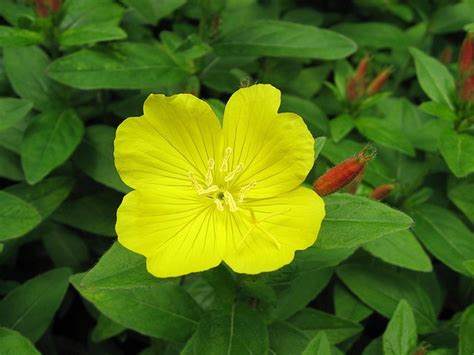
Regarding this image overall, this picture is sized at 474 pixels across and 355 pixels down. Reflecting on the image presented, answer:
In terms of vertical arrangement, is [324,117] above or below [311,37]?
below

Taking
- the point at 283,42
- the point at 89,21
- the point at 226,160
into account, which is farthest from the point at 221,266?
the point at 89,21

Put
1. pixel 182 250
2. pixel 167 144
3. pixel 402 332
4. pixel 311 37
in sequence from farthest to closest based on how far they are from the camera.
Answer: pixel 311 37
pixel 402 332
pixel 167 144
pixel 182 250

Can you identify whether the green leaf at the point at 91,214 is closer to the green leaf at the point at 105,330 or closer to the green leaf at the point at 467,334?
the green leaf at the point at 105,330

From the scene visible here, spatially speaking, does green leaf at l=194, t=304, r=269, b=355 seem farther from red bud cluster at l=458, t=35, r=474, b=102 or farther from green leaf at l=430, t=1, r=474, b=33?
green leaf at l=430, t=1, r=474, b=33

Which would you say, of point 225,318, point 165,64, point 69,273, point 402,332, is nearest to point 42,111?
point 165,64

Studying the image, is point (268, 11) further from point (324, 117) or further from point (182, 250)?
point (182, 250)

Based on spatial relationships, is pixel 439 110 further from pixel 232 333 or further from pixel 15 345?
pixel 15 345
